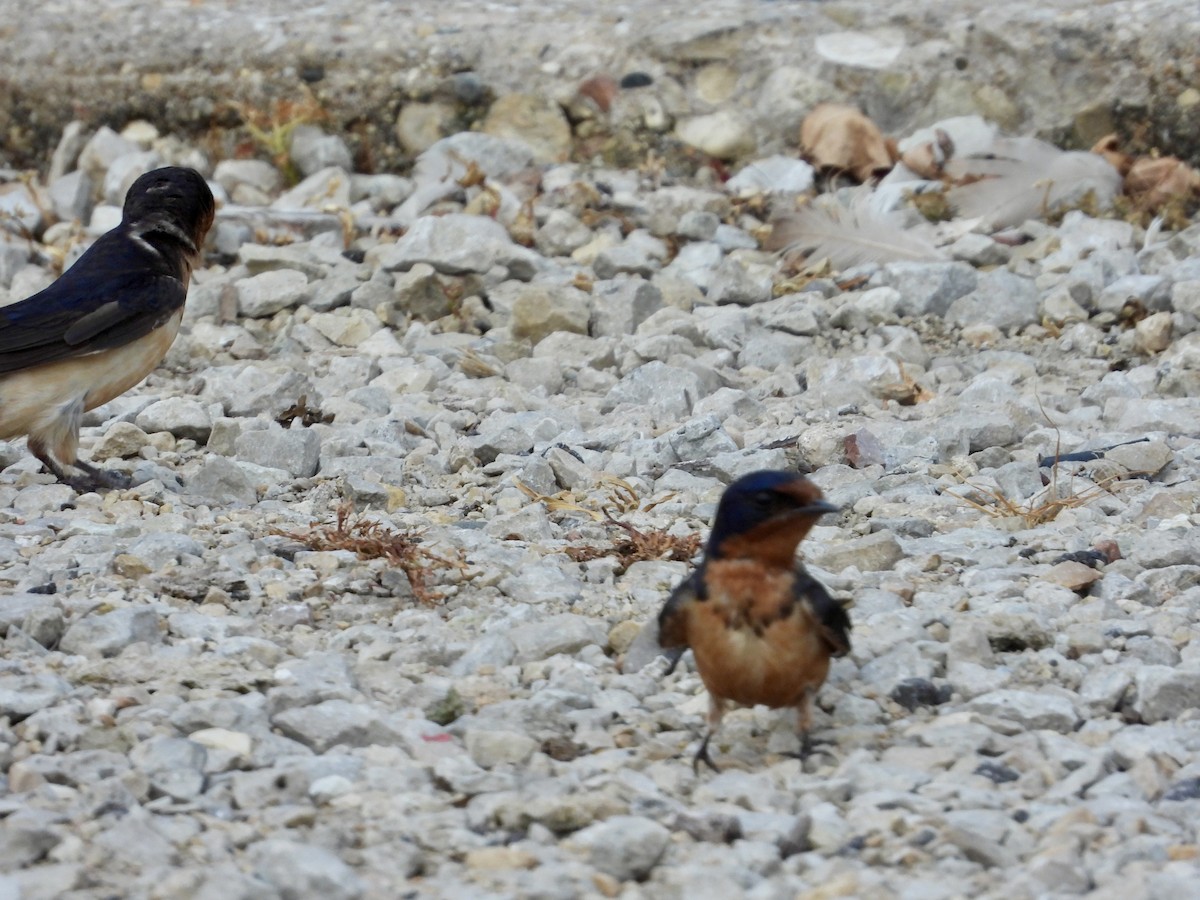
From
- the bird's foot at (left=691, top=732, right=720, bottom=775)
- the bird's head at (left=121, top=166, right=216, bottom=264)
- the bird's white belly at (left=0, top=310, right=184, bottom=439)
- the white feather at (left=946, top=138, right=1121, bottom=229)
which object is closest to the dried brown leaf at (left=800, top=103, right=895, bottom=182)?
the white feather at (left=946, top=138, right=1121, bottom=229)

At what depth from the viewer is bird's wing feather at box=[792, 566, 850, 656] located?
3656mm

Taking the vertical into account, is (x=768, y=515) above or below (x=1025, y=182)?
above

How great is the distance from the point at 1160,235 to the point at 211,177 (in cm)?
484

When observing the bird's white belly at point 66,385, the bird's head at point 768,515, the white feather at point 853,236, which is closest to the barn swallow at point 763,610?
the bird's head at point 768,515

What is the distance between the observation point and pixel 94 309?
240 inches

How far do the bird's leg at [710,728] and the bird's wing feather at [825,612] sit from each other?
0.89 ft

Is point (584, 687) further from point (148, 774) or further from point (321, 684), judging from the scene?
point (148, 774)

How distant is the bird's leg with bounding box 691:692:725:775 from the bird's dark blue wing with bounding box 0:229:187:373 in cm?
315

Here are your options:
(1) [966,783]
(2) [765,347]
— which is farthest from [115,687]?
(2) [765,347]

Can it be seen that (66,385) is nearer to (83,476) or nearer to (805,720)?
(83,476)

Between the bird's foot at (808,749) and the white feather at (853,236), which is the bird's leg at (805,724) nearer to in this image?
the bird's foot at (808,749)

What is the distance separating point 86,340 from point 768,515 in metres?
3.25

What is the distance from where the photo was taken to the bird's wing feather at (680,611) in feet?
12.3

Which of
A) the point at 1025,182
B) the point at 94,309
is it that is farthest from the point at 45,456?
the point at 1025,182
